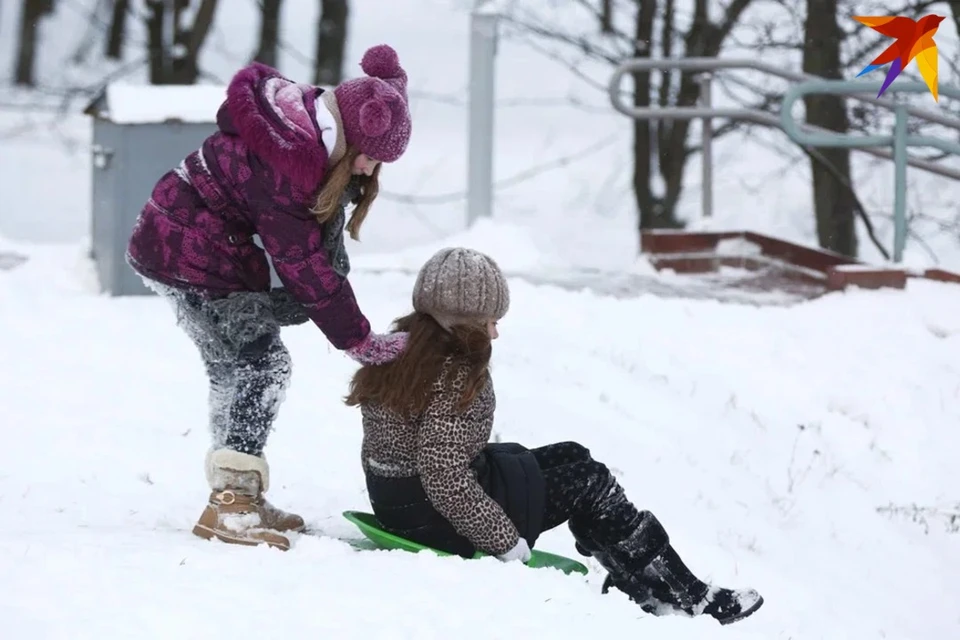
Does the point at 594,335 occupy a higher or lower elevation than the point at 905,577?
higher

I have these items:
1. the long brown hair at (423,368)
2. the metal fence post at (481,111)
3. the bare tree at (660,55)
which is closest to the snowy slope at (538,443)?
the long brown hair at (423,368)

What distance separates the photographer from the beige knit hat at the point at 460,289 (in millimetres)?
3990

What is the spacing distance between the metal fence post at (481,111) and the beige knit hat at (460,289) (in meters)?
6.36

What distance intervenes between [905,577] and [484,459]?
8.50ft

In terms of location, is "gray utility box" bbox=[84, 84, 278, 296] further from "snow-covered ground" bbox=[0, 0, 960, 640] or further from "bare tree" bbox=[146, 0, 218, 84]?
"bare tree" bbox=[146, 0, 218, 84]

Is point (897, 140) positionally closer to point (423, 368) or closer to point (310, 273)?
point (423, 368)

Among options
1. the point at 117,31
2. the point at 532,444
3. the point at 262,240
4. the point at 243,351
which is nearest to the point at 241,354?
the point at 243,351

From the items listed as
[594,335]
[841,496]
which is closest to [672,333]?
[594,335]

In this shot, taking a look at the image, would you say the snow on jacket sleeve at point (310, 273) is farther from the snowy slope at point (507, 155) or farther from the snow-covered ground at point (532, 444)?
the snowy slope at point (507, 155)

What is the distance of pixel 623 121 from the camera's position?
21969 millimetres

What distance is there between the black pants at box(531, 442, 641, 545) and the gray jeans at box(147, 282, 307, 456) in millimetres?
821

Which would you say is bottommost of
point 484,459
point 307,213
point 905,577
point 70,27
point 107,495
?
point 905,577

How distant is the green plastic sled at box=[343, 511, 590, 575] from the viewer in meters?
4.02

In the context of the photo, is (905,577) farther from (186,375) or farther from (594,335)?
(186,375)
